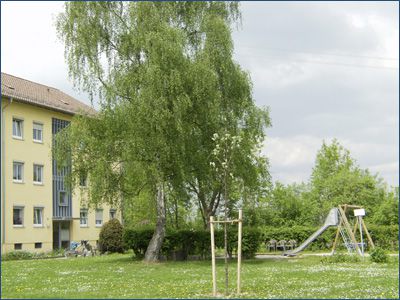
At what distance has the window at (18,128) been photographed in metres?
45.2

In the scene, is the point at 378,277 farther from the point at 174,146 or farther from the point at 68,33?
the point at 68,33

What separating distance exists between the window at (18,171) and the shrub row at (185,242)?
1550 cm

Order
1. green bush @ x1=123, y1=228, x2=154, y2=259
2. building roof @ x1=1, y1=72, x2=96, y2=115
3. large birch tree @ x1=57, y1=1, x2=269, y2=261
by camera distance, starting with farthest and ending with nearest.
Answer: building roof @ x1=1, y1=72, x2=96, y2=115, green bush @ x1=123, y1=228, x2=154, y2=259, large birch tree @ x1=57, y1=1, x2=269, y2=261

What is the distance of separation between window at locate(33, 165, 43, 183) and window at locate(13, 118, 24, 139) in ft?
9.14

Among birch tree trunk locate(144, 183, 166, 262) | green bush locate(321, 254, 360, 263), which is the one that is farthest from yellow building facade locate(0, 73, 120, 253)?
green bush locate(321, 254, 360, 263)

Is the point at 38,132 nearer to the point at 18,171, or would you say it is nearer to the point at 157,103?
the point at 18,171

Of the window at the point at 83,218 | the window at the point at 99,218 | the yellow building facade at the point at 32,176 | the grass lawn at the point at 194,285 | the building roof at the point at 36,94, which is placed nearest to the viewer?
the grass lawn at the point at 194,285

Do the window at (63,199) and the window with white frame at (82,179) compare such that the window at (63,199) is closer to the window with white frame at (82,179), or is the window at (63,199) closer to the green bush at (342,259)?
the window with white frame at (82,179)

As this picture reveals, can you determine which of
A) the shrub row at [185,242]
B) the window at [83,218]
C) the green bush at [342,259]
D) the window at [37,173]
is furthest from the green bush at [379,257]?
the window at [83,218]

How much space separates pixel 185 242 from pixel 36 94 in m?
21.8

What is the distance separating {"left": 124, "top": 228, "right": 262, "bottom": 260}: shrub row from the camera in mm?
31844

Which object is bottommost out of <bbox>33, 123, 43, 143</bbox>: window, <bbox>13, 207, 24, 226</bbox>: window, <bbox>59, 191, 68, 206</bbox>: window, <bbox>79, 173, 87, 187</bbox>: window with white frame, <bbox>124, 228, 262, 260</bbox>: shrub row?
<bbox>124, 228, 262, 260</bbox>: shrub row

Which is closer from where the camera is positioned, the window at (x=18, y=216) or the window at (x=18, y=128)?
the window at (x=18, y=216)

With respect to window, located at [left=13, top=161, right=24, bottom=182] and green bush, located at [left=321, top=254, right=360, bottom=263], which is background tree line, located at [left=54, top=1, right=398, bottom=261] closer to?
green bush, located at [left=321, top=254, right=360, bottom=263]
